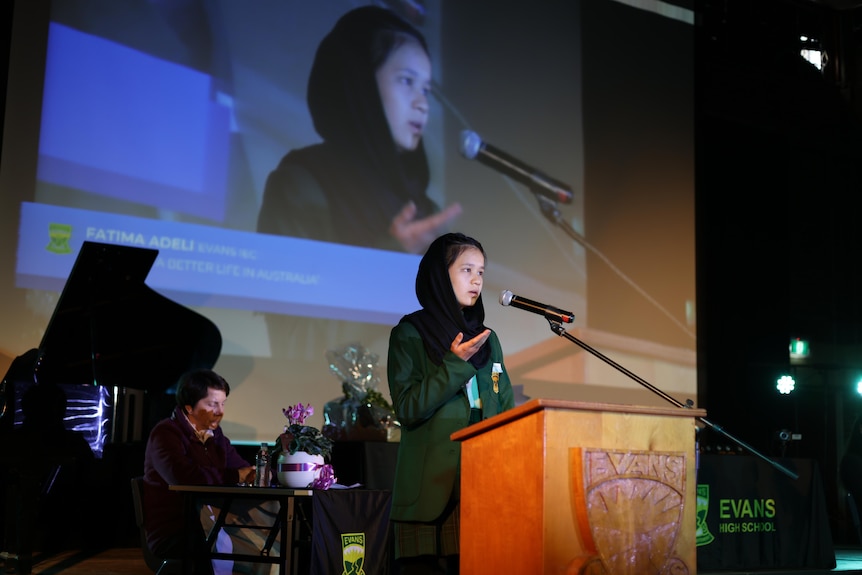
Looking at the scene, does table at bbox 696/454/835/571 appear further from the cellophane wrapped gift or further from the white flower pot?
the white flower pot

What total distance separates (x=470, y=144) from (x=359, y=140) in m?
0.91

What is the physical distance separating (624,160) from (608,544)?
6481mm

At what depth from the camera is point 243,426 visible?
6.36 m

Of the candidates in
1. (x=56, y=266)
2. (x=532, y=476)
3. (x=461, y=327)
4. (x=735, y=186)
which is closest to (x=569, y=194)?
(x=735, y=186)

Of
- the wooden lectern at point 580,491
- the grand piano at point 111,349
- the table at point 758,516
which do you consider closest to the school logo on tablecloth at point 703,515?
the table at point 758,516

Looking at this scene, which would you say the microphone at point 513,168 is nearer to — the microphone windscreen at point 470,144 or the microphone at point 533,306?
the microphone windscreen at point 470,144

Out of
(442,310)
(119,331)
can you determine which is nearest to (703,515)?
(119,331)

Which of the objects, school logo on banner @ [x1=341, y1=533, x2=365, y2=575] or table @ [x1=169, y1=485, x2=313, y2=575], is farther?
school logo on banner @ [x1=341, y1=533, x2=365, y2=575]

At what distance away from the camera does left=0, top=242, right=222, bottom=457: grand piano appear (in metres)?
5.25

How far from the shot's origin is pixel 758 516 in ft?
19.8

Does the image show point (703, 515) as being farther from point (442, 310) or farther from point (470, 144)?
point (442, 310)

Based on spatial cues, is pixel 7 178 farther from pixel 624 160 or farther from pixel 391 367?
pixel 624 160

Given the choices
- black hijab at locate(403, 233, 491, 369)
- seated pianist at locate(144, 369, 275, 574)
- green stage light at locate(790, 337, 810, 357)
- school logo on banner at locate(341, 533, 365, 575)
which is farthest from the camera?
green stage light at locate(790, 337, 810, 357)

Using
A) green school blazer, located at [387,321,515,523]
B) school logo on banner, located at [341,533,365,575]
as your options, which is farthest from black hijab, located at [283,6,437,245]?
green school blazer, located at [387,321,515,523]
